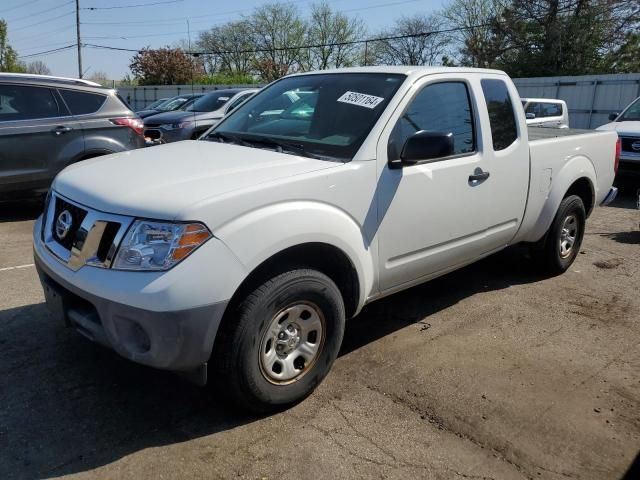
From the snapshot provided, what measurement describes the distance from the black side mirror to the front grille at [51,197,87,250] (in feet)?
5.99

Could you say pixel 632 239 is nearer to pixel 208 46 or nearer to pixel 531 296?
pixel 531 296

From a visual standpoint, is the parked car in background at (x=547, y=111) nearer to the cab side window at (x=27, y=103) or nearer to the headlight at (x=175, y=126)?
the headlight at (x=175, y=126)

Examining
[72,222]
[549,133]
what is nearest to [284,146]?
[72,222]

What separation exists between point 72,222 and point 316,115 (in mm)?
1642

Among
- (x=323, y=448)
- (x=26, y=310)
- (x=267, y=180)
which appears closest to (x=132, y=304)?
(x=267, y=180)

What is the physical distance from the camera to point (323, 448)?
Answer: 277cm

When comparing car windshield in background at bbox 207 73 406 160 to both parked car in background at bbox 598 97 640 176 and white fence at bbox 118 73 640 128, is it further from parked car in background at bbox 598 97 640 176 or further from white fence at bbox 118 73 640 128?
white fence at bbox 118 73 640 128

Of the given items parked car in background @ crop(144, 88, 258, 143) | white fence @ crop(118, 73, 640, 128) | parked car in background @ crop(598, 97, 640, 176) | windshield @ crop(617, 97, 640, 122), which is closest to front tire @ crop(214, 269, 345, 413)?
parked car in background @ crop(144, 88, 258, 143)

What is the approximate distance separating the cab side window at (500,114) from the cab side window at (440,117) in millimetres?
253

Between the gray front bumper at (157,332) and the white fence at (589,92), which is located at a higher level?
the white fence at (589,92)

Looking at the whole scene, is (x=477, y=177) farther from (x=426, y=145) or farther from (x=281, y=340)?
(x=281, y=340)

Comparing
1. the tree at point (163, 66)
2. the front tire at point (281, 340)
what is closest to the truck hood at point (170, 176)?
the front tire at point (281, 340)

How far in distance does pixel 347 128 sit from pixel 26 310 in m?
2.82

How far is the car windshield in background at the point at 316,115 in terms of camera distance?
3402 mm
